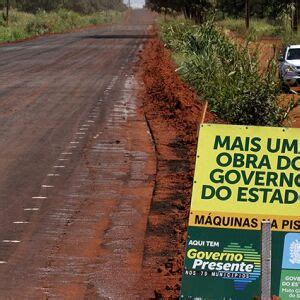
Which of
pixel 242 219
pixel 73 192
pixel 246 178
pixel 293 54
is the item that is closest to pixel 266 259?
pixel 242 219

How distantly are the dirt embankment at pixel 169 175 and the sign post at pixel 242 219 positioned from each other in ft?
4.02

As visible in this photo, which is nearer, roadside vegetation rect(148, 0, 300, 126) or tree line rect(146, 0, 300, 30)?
roadside vegetation rect(148, 0, 300, 126)

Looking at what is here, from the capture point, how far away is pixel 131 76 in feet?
102

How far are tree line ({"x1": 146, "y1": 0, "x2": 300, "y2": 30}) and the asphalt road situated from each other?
119 feet

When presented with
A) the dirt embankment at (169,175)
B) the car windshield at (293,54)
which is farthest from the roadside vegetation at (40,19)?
the dirt embankment at (169,175)

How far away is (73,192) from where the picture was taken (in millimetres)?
11977

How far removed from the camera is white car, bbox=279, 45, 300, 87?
29.0m

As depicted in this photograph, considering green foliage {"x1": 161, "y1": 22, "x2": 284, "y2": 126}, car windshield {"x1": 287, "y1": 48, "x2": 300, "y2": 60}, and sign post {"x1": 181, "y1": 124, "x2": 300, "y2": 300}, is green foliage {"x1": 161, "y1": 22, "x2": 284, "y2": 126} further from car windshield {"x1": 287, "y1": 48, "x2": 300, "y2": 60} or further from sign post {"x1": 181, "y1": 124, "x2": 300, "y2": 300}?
car windshield {"x1": 287, "y1": 48, "x2": 300, "y2": 60}

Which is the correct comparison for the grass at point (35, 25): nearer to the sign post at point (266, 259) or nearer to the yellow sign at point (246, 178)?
the yellow sign at point (246, 178)

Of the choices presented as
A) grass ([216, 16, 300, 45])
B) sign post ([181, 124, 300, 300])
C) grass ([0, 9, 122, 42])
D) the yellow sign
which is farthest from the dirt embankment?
grass ([0, 9, 122, 42])

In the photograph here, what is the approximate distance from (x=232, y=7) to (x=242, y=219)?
8494 centimetres

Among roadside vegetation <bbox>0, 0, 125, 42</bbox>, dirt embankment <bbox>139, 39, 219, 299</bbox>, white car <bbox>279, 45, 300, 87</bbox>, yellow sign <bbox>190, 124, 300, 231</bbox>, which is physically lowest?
roadside vegetation <bbox>0, 0, 125, 42</bbox>

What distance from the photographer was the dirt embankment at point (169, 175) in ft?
27.6

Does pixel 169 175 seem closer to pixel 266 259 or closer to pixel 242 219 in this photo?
pixel 242 219
